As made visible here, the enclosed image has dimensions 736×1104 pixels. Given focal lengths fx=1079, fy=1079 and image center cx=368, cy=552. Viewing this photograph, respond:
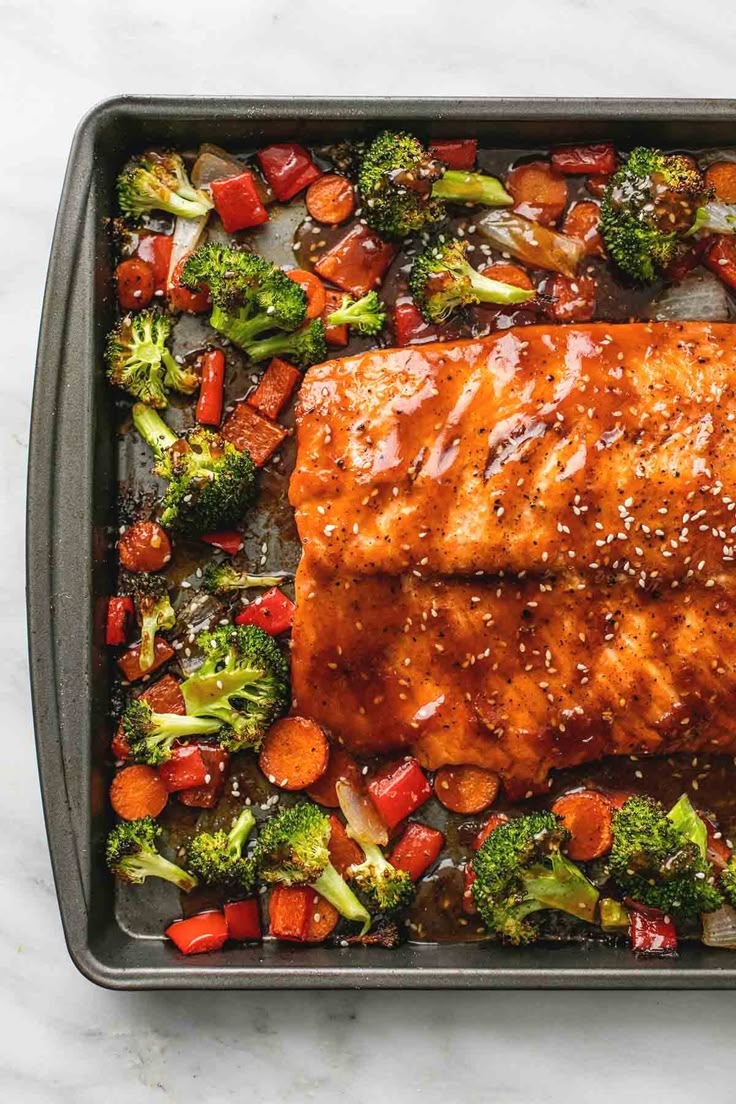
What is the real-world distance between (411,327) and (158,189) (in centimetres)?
107

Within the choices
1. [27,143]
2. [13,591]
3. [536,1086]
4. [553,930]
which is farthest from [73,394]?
[536,1086]

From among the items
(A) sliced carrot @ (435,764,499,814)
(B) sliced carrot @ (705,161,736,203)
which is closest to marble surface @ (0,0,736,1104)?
(B) sliced carrot @ (705,161,736,203)

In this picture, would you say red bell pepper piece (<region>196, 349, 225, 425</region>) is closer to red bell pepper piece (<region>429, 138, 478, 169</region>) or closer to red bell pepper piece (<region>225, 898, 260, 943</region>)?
red bell pepper piece (<region>429, 138, 478, 169</region>)

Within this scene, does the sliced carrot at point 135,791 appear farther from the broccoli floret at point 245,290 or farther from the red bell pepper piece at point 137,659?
the broccoli floret at point 245,290

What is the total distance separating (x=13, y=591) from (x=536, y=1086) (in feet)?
9.17

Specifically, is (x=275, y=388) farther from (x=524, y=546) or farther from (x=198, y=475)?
(x=524, y=546)

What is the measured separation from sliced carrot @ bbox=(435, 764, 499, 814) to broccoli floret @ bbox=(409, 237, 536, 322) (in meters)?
1.69

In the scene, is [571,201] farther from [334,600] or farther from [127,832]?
[127,832]

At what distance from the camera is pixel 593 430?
376 cm

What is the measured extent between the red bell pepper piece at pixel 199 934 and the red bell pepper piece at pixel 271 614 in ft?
3.54

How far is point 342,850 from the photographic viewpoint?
3.99 m

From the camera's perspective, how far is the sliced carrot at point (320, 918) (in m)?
3.95

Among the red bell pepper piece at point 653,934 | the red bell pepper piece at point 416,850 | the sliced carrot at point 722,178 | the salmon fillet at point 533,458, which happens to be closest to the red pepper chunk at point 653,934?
the red bell pepper piece at point 653,934

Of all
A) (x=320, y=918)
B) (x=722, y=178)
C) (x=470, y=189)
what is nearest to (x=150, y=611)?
(x=320, y=918)
